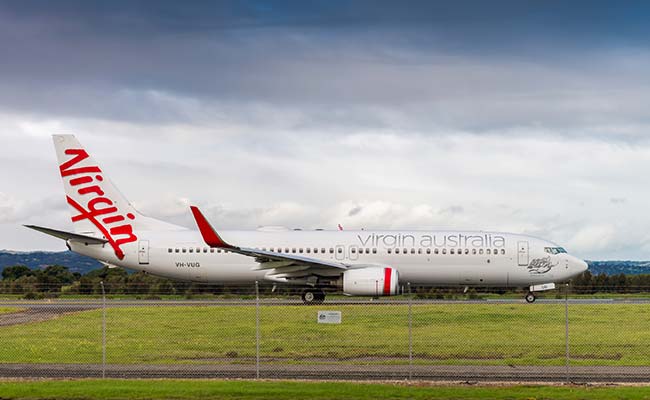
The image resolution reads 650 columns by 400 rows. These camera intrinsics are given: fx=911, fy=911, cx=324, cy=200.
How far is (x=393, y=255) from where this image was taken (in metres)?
39.3

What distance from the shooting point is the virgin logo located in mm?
40625

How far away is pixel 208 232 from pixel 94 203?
7701 millimetres

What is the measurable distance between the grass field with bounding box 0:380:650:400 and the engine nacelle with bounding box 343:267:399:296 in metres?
18.5

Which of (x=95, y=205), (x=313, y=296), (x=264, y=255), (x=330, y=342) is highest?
(x=95, y=205)

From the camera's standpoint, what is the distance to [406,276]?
3966 cm

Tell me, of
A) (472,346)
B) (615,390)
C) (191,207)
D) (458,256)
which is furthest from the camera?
(458,256)

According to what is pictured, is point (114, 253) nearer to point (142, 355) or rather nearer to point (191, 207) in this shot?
point (191, 207)

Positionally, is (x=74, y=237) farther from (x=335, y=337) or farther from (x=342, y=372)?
(x=342, y=372)

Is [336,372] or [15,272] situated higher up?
[15,272]

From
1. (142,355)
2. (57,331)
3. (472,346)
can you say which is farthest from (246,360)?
(57,331)

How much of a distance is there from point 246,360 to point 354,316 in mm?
7344

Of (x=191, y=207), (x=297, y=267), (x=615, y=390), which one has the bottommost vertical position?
(x=615, y=390)

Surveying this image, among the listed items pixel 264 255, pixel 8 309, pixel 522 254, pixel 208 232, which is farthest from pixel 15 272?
pixel 522 254

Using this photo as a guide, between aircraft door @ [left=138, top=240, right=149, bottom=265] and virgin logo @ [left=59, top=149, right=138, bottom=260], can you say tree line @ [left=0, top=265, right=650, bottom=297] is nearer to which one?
aircraft door @ [left=138, top=240, right=149, bottom=265]
